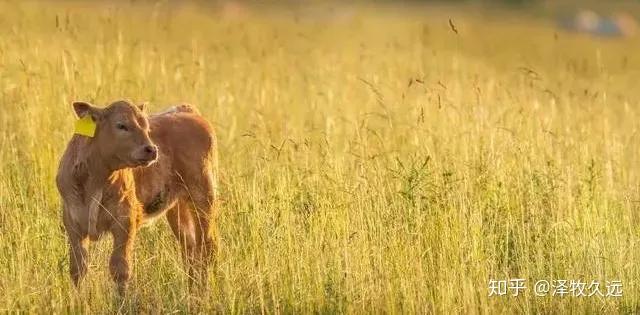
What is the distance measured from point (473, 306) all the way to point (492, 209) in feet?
4.97

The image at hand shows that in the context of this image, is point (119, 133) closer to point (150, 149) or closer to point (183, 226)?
point (150, 149)

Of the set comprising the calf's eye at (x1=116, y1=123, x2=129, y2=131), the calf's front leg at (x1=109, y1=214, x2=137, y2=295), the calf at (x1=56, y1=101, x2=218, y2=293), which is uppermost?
the calf's eye at (x1=116, y1=123, x2=129, y2=131)

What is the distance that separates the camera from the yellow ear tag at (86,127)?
8188mm

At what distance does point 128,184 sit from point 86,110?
0.57m

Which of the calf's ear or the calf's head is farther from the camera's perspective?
the calf's ear

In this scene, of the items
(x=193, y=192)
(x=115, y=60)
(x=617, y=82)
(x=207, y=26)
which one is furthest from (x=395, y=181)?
(x=207, y=26)

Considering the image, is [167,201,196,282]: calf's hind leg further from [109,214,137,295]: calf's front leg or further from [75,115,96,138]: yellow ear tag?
[75,115,96,138]: yellow ear tag

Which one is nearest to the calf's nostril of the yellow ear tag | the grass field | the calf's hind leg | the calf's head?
the calf's head

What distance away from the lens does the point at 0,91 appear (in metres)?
11.7

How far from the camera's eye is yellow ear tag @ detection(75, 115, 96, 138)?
8.19m

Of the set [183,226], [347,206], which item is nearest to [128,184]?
[183,226]

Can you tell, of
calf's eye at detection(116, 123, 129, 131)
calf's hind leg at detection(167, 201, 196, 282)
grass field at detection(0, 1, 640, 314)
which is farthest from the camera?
calf's hind leg at detection(167, 201, 196, 282)

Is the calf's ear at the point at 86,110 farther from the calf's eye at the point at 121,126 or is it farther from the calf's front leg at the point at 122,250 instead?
the calf's front leg at the point at 122,250

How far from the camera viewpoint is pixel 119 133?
8164mm
